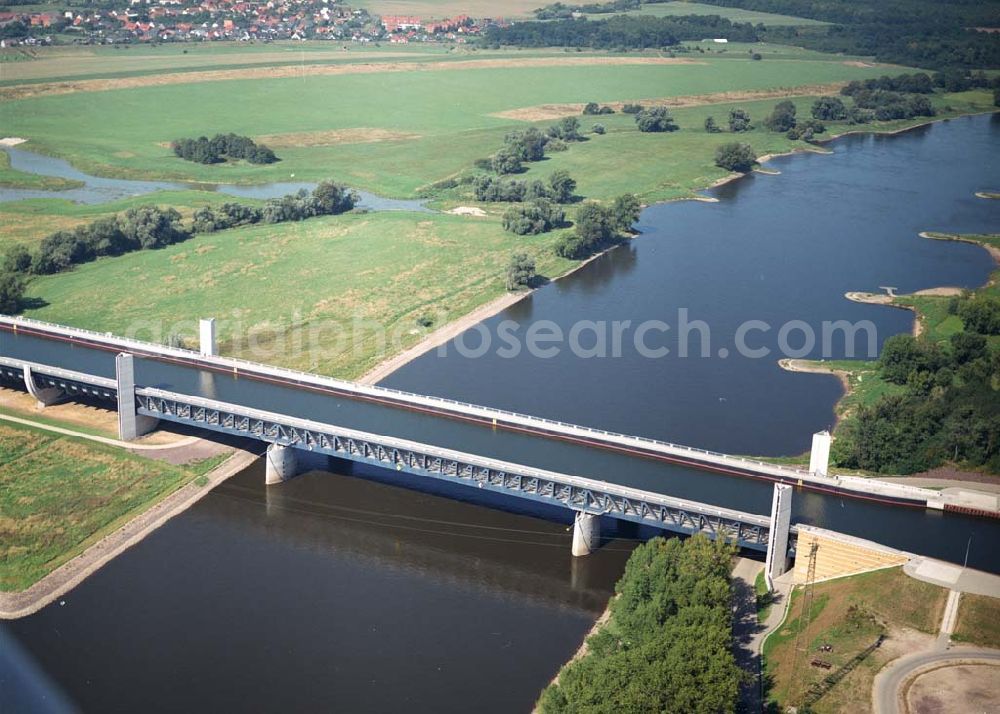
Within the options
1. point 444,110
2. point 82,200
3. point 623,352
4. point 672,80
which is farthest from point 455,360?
point 672,80

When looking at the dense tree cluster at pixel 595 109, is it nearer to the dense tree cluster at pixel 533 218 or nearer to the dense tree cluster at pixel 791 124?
the dense tree cluster at pixel 791 124

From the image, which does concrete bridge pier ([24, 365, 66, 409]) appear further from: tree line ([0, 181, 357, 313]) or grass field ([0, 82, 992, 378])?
tree line ([0, 181, 357, 313])

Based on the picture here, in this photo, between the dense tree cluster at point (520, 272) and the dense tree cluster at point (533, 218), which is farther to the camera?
the dense tree cluster at point (533, 218)

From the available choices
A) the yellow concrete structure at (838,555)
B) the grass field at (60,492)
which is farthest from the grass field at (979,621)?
the grass field at (60,492)

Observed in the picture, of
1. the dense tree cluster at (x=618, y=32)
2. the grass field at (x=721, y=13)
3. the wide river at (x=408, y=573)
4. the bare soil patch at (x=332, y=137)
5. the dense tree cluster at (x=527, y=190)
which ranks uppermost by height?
the grass field at (x=721, y=13)

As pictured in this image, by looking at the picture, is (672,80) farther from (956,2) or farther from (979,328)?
(979,328)

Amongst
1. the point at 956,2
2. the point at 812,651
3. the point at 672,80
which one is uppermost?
the point at 956,2

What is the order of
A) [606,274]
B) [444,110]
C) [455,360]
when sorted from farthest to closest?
[444,110] < [606,274] < [455,360]
